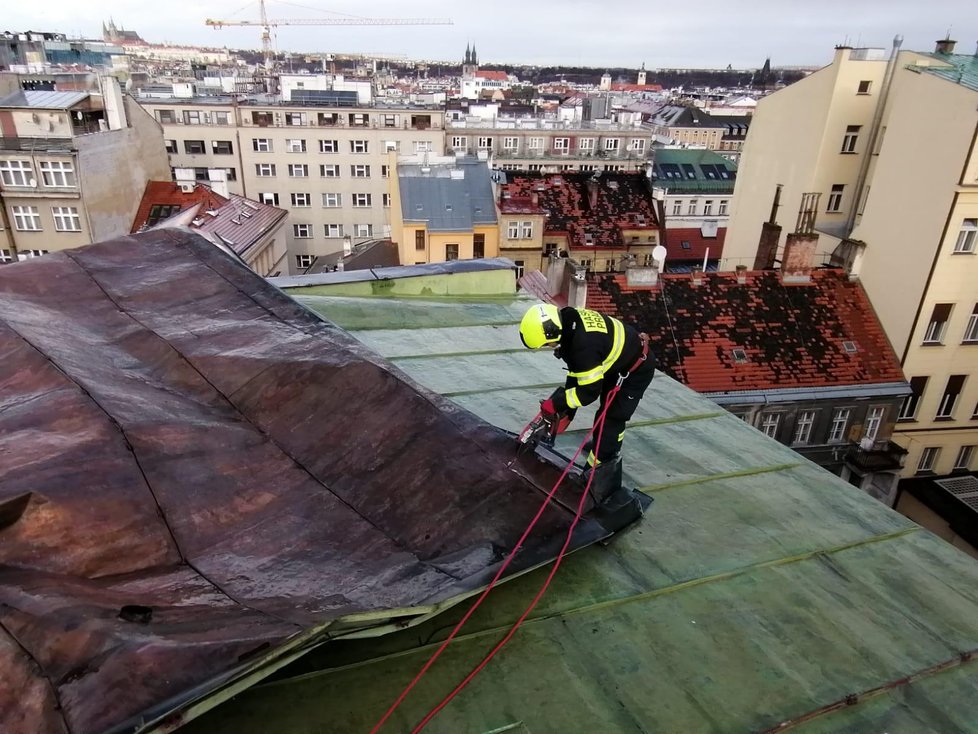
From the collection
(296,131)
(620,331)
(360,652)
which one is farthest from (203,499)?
(296,131)

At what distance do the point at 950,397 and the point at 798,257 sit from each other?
295 inches

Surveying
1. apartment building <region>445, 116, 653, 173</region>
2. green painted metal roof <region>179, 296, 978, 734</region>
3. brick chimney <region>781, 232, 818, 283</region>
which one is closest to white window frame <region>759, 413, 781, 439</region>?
brick chimney <region>781, 232, 818, 283</region>

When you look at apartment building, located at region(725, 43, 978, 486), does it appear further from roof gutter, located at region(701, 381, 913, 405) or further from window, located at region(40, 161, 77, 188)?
window, located at region(40, 161, 77, 188)

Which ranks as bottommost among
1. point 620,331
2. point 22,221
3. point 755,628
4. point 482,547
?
point 22,221

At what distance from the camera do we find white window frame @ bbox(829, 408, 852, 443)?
819 inches

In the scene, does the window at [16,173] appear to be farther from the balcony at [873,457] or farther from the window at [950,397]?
the window at [950,397]

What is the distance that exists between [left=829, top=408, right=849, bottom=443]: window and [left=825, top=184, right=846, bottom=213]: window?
31.6 feet

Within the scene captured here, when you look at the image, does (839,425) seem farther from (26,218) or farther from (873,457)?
(26,218)

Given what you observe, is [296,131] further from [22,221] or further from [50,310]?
[50,310]

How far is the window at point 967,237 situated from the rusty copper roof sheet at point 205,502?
801 inches

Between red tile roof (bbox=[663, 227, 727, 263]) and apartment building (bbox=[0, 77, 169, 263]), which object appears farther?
red tile roof (bbox=[663, 227, 727, 263])

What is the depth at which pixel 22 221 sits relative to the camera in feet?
98.6

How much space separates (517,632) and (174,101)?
50265mm

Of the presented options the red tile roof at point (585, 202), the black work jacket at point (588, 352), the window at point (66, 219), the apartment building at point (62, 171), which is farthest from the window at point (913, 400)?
the window at point (66, 219)
